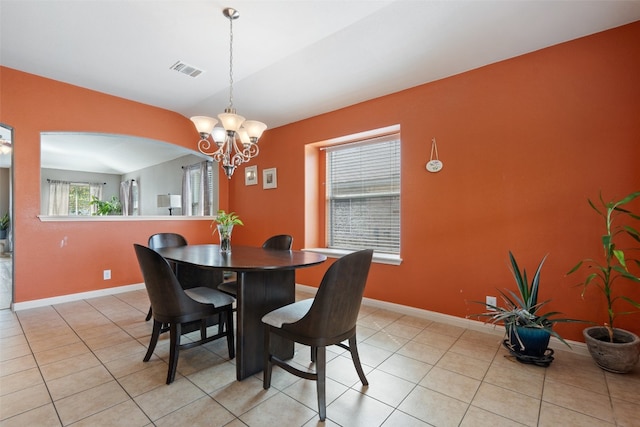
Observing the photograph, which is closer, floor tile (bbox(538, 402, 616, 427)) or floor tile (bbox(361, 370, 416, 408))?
floor tile (bbox(538, 402, 616, 427))

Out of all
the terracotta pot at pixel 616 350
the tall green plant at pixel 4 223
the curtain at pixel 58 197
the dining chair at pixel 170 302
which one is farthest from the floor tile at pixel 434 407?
the curtain at pixel 58 197

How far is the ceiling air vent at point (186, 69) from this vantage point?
2924mm

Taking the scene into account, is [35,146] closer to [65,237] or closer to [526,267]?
[65,237]

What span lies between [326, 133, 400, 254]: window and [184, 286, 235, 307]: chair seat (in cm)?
210

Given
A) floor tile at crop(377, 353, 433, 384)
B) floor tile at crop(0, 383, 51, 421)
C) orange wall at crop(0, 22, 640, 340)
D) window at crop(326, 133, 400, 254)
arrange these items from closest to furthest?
floor tile at crop(0, 383, 51, 421)
floor tile at crop(377, 353, 433, 384)
orange wall at crop(0, 22, 640, 340)
window at crop(326, 133, 400, 254)

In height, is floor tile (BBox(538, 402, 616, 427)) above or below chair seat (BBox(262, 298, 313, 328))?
below

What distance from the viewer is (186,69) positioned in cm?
301

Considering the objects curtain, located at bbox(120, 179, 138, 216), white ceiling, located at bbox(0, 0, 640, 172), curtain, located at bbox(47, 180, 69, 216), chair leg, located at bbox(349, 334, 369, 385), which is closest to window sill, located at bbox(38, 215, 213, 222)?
white ceiling, located at bbox(0, 0, 640, 172)

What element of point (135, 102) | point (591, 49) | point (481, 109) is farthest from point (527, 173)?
point (135, 102)

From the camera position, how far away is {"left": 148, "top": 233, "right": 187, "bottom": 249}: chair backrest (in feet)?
9.59

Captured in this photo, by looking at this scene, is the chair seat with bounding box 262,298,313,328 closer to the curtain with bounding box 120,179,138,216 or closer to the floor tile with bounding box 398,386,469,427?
the floor tile with bounding box 398,386,469,427

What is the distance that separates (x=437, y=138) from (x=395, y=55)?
932 mm

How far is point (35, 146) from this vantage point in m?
3.30

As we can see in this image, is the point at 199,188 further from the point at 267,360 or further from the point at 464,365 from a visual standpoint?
the point at 464,365
